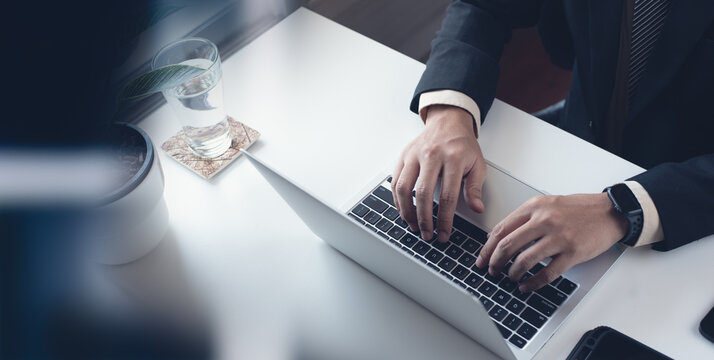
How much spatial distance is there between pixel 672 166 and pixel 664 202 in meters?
0.07

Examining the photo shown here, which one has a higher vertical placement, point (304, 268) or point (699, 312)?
point (699, 312)

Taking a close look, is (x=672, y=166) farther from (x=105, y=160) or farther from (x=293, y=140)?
(x=105, y=160)

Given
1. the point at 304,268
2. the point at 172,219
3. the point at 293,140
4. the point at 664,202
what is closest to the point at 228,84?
the point at 293,140

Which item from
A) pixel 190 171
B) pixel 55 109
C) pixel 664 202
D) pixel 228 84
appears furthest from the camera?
pixel 228 84

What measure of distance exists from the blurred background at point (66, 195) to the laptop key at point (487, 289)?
357 millimetres

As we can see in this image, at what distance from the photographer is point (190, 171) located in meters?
0.93

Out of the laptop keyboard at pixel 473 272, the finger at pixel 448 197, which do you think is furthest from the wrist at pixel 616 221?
the finger at pixel 448 197

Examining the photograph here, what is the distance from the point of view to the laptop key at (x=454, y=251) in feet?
2.59

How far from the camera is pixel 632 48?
1006mm

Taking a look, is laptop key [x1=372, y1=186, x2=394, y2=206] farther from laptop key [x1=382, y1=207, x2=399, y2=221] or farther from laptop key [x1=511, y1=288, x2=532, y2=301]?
laptop key [x1=511, y1=288, x2=532, y2=301]

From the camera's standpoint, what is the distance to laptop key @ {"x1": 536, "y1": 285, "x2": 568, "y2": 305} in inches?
29.2

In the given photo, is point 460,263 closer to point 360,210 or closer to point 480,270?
point 480,270

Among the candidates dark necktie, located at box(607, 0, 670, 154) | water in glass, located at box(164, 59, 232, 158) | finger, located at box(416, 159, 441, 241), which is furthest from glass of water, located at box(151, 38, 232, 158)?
dark necktie, located at box(607, 0, 670, 154)

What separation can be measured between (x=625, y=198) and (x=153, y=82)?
2.17 feet
